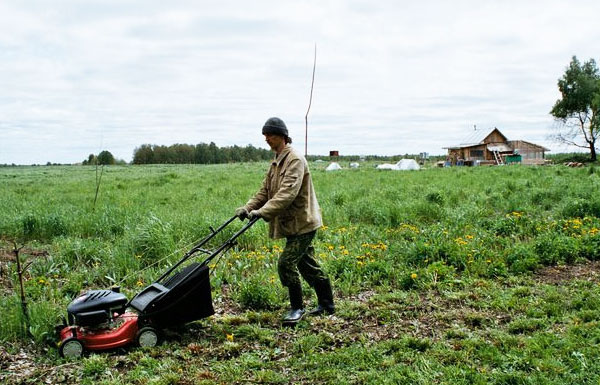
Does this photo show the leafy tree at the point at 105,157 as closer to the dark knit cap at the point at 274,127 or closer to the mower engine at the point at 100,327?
the mower engine at the point at 100,327

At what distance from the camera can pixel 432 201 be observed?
14.2m

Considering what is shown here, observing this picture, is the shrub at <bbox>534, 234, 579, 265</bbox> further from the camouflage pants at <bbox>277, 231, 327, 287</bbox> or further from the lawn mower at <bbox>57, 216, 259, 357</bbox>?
the lawn mower at <bbox>57, 216, 259, 357</bbox>

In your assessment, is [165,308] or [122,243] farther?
[122,243]

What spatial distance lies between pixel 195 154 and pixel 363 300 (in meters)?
85.2

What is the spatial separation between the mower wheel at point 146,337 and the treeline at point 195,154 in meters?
80.8

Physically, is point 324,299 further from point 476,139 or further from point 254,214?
point 476,139

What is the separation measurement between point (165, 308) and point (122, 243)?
443 cm

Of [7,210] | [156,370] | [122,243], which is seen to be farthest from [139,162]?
[156,370]

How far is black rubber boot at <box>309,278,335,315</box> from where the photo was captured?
20.4ft

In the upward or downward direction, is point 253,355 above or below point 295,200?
below

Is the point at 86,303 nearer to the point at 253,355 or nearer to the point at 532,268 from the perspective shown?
the point at 253,355

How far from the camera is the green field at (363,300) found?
4.73 m

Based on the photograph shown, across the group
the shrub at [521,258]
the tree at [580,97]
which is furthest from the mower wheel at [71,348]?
the tree at [580,97]

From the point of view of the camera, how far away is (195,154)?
89188 millimetres
